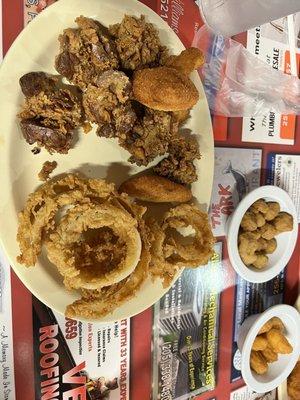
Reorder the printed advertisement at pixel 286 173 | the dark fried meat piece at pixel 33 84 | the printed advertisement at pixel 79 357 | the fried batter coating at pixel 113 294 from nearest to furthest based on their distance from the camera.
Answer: the dark fried meat piece at pixel 33 84 → the fried batter coating at pixel 113 294 → the printed advertisement at pixel 79 357 → the printed advertisement at pixel 286 173

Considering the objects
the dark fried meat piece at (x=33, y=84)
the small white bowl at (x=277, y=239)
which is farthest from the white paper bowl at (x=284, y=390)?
the dark fried meat piece at (x=33, y=84)

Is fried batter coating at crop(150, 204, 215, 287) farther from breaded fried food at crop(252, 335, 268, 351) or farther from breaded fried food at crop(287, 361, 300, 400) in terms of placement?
breaded fried food at crop(287, 361, 300, 400)

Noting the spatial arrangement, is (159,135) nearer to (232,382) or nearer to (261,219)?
(261,219)

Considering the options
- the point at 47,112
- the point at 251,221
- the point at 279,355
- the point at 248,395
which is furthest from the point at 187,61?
the point at 248,395

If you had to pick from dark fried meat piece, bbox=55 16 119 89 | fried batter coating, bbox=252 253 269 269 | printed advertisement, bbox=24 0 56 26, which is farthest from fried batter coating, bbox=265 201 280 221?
printed advertisement, bbox=24 0 56 26

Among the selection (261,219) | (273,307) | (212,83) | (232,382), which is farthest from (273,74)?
(232,382)

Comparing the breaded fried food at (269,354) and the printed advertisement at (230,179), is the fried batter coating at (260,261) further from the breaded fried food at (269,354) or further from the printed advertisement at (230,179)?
the breaded fried food at (269,354)
